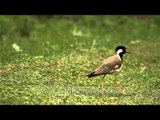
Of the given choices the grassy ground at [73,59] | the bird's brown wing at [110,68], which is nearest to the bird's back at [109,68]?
the bird's brown wing at [110,68]

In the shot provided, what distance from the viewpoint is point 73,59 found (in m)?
12.9

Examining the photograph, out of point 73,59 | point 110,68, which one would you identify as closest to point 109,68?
point 110,68

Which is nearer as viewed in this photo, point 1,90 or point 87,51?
point 1,90

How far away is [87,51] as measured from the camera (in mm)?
14445

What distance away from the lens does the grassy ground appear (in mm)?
10375

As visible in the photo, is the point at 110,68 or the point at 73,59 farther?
the point at 73,59

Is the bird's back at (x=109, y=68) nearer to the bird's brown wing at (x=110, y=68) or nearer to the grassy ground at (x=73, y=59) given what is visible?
the bird's brown wing at (x=110, y=68)

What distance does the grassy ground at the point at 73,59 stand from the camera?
34.0 ft

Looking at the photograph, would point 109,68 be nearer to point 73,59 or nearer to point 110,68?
point 110,68
